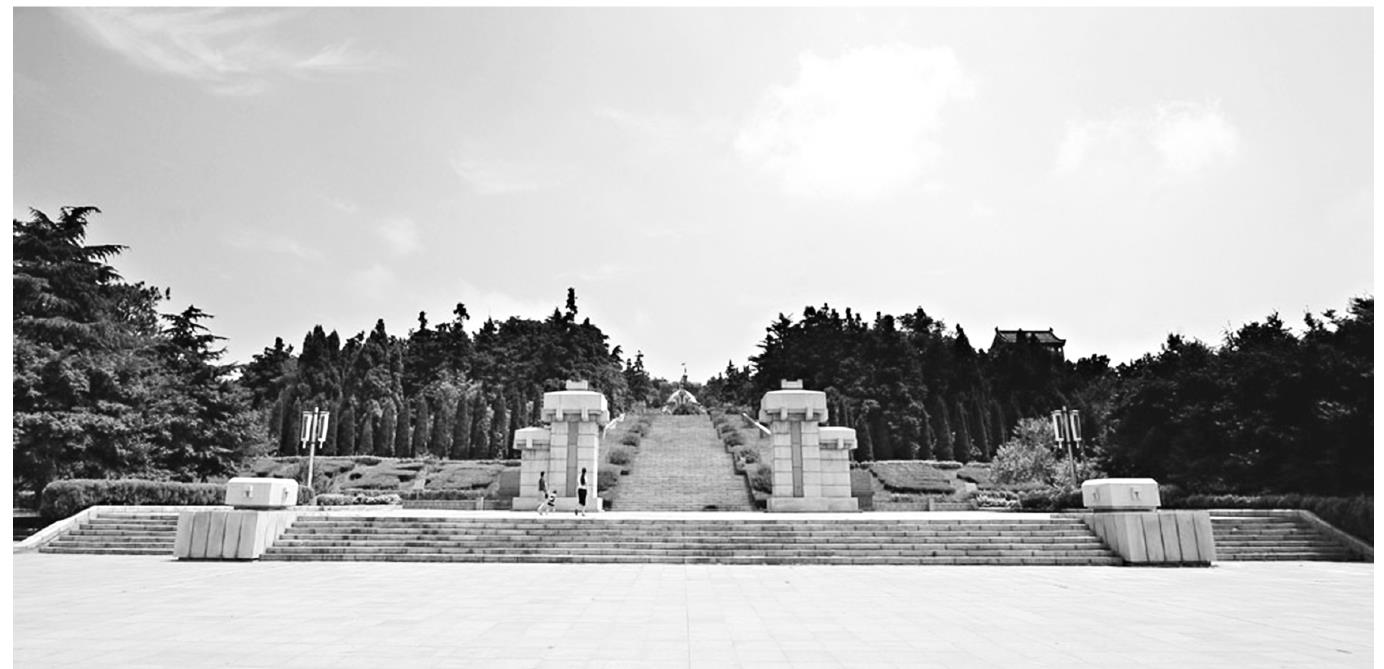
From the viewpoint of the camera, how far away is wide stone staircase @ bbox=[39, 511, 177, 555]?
1683 cm

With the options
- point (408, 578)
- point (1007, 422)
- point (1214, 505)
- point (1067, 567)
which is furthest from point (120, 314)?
point (1007, 422)

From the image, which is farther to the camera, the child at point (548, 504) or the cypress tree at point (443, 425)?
the cypress tree at point (443, 425)

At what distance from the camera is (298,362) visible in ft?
205

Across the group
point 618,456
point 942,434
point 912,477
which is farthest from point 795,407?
point 942,434

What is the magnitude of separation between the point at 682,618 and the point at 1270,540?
52.8 feet

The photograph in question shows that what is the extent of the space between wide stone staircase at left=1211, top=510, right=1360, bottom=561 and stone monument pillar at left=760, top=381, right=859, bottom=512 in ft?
33.2

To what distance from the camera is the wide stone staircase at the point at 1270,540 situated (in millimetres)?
16625

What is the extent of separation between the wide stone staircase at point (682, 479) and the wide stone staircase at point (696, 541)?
33.9 feet

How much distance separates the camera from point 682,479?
32.3m

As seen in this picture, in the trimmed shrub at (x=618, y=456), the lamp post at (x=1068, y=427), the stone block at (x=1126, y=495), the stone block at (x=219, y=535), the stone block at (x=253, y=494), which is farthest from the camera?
the trimmed shrub at (x=618, y=456)

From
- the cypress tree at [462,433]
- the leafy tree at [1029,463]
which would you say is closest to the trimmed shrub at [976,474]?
the leafy tree at [1029,463]

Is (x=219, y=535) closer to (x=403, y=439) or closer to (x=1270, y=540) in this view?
(x=1270, y=540)

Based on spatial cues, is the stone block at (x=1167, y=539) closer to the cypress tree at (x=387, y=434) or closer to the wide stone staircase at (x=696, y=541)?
the wide stone staircase at (x=696, y=541)

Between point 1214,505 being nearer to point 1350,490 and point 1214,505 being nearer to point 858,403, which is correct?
point 1350,490
